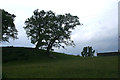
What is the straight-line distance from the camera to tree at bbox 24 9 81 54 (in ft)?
166

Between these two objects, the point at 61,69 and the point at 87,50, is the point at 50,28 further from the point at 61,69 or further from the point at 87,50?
the point at 87,50

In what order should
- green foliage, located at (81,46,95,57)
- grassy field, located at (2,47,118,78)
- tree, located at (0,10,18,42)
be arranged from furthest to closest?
green foliage, located at (81,46,95,57), tree, located at (0,10,18,42), grassy field, located at (2,47,118,78)

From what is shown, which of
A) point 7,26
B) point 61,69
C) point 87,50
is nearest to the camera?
point 61,69

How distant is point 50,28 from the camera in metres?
51.4

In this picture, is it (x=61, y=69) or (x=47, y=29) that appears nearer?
(x=61, y=69)

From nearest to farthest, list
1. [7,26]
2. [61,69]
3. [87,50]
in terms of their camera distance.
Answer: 1. [61,69]
2. [7,26]
3. [87,50]

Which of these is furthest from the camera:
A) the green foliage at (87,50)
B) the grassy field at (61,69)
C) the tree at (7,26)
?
the green foliage at (87,50)

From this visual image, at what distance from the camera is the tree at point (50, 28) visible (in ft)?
166

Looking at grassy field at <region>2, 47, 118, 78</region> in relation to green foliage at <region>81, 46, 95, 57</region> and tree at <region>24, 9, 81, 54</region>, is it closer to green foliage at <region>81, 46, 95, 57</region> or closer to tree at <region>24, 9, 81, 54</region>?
tree at <region>24, 9, 81, 54</region>

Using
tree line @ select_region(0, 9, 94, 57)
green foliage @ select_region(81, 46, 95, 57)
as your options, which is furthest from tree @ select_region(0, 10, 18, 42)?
green foliage @ select_region(81, 46, 95, 57)

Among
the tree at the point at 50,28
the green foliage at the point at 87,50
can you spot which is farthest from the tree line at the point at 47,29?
the green foliage at the point at 87,50

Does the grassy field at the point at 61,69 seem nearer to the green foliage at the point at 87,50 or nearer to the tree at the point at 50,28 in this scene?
the tree at the point at 50,28

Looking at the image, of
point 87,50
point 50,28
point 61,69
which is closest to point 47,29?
point 50,28

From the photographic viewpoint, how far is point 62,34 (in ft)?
166
